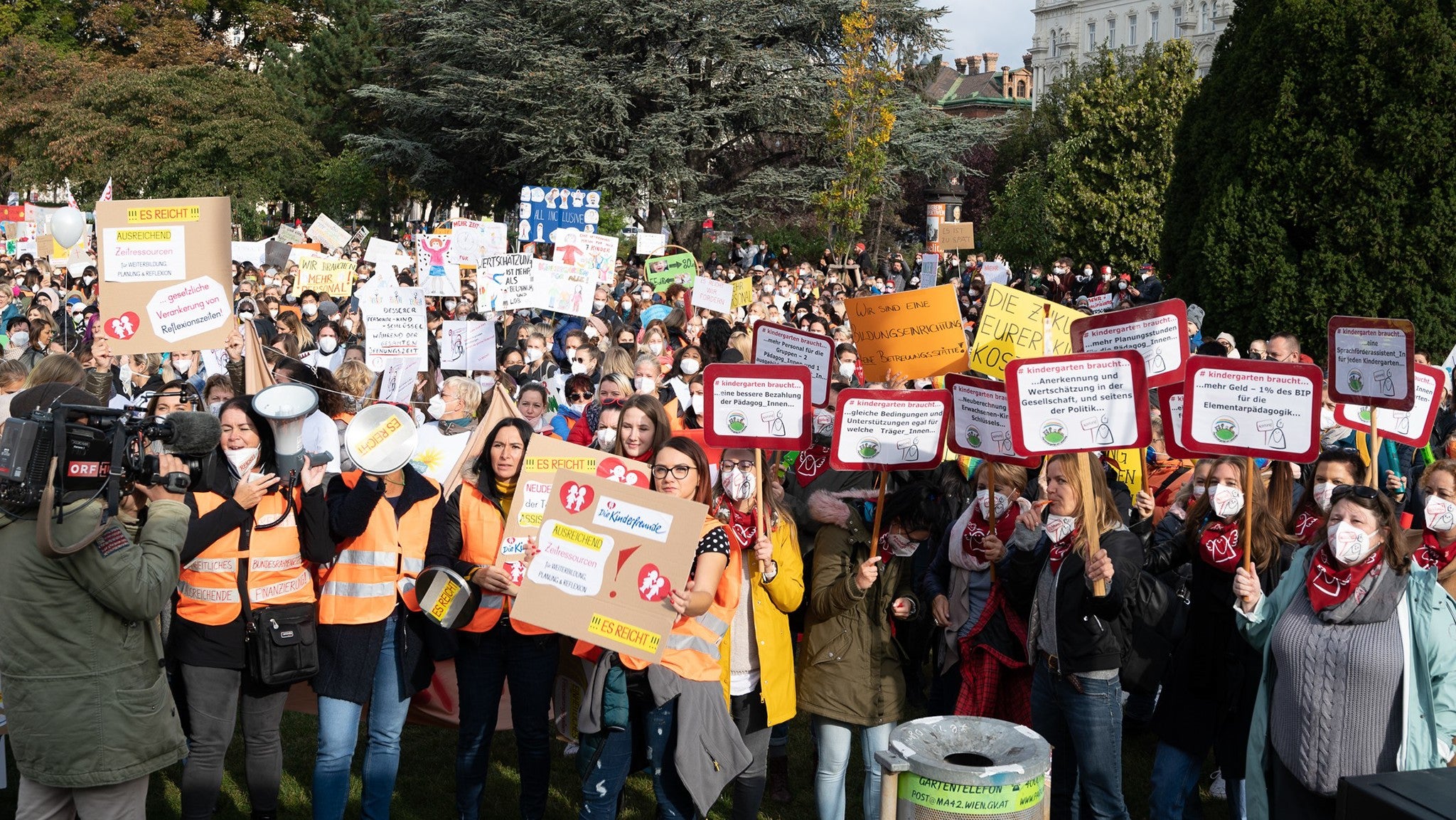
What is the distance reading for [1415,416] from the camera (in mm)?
7441

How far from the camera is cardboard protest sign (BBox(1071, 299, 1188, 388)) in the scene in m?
5.64

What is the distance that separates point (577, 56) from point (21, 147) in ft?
73.7

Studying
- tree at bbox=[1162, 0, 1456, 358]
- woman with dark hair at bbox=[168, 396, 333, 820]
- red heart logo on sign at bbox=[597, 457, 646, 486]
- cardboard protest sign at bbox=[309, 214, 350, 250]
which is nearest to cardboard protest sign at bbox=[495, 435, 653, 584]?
red heart logo on sign at bbox=[597, 457, 646, 486]

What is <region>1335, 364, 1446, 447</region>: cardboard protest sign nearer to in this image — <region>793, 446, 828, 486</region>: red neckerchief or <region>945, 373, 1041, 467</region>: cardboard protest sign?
<region>945, 373, 1041, 467</region>: cardboard protest sign

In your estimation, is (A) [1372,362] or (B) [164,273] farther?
(B) [164,273]

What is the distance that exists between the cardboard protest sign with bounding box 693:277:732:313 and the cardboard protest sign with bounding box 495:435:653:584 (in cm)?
987

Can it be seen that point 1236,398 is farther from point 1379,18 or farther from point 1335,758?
point 1379,18

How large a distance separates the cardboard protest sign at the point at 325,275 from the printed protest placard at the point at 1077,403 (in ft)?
45.1

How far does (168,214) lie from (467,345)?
361 cm

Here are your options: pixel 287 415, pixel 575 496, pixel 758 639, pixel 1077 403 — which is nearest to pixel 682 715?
pixel 758 639

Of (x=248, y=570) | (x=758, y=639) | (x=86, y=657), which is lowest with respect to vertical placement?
(x=758, y=639)

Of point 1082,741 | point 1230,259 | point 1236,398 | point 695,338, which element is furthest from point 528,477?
point 1230,259

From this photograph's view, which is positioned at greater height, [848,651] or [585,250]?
[585,250]

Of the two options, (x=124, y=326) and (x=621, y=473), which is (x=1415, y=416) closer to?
(x=621, y=473)
